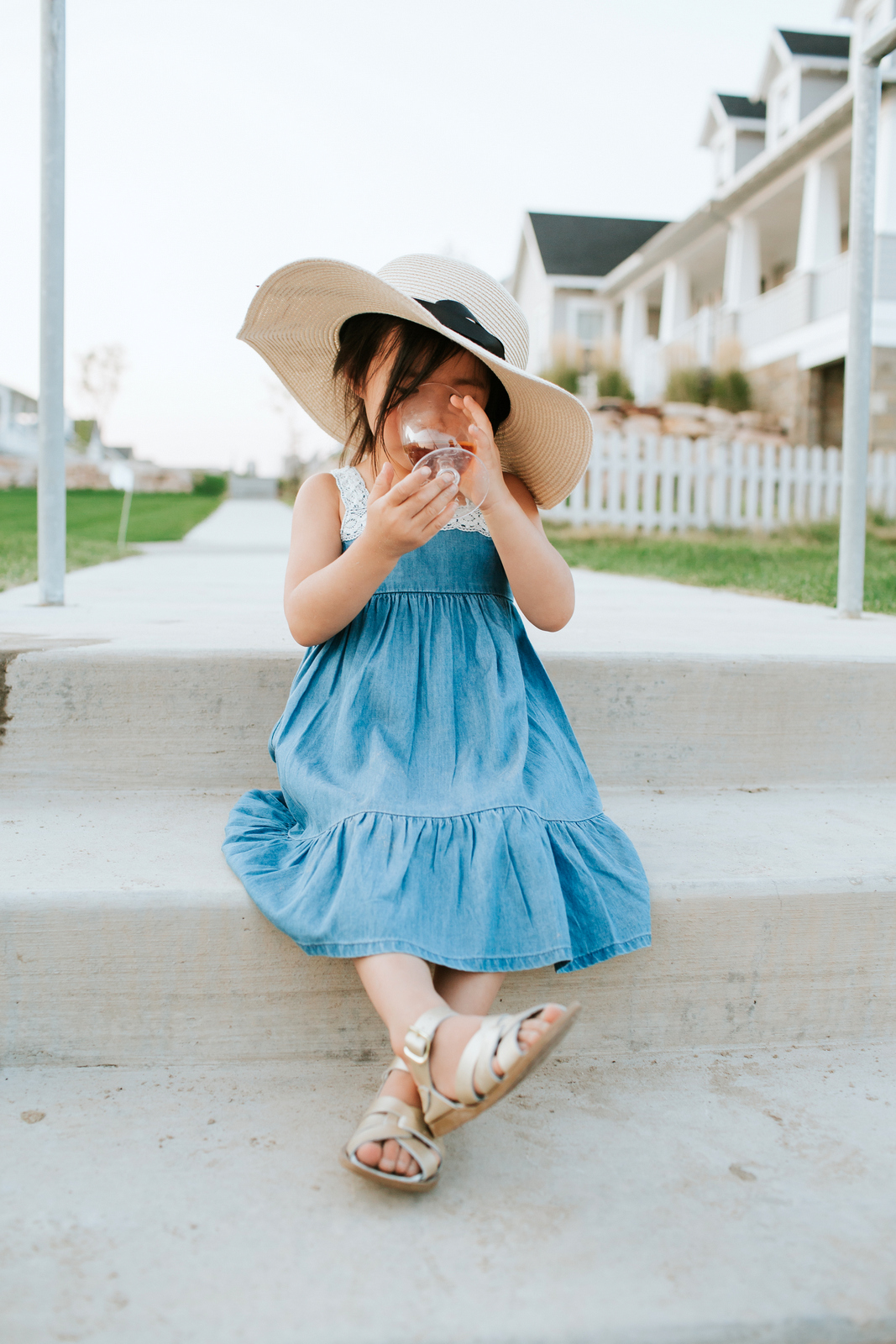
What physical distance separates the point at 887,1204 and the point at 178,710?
131 cm

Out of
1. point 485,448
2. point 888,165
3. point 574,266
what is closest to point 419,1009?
point 485,448

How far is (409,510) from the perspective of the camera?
1.26m

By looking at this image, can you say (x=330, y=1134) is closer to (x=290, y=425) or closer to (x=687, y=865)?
(x=687, y=865)

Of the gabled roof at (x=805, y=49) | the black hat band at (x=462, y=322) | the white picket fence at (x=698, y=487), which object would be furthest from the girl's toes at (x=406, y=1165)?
the gabled roof at (x=805, y=49)

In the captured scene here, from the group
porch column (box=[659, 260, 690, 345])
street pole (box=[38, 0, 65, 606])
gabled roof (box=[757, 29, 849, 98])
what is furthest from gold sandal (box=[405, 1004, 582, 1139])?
porch column (box=[659, 260, 690, 345])

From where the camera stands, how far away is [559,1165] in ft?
3.29

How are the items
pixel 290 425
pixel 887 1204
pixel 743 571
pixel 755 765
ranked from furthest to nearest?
pixel 290 425 → pixel 743 571 → pixel 755 765 → pixel 887 1204

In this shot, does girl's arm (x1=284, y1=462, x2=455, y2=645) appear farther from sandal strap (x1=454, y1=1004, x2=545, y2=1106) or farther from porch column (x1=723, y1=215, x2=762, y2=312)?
porch column (x1=723, y1=215, x2=762, y2=312)

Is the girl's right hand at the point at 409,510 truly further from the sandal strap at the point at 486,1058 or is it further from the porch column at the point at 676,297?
the porch column at the point at 676,297

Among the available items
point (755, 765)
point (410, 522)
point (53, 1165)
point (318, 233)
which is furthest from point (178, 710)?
point (318, 233)

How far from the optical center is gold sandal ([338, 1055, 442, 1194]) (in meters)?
0.93

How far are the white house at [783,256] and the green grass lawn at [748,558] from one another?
4358 mm

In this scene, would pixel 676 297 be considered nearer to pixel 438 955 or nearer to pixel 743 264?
pixel 743 264

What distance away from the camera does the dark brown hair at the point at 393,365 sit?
55.5 inches
